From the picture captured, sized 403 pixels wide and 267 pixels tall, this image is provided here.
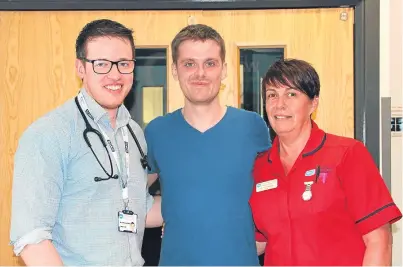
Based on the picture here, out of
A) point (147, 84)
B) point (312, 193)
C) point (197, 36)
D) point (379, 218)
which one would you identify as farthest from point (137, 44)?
point (379, 218)

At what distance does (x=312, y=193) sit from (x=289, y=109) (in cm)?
32

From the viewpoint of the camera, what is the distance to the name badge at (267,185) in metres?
1.97

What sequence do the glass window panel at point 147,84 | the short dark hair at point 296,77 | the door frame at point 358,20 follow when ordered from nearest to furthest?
the short dark hair at point 296,77, the door frame at point 358,20, the glass window panel at point 147,84

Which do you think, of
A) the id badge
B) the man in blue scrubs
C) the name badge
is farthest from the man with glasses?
the name badge

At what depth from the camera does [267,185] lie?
6.53 ft

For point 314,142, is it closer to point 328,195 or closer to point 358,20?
point 328,195

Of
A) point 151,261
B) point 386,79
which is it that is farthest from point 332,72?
point 151,261

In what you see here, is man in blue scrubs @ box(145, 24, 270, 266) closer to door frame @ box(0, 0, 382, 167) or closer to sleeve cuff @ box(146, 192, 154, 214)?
sleeve cuff @ box(146, 192, 154, 214)

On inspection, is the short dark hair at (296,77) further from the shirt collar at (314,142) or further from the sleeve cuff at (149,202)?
the sleeve cuff at (149,202)

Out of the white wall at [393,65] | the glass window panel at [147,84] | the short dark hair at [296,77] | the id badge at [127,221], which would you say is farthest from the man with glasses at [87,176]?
the white wall at [393,65]

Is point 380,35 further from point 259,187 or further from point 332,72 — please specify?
point 259,187

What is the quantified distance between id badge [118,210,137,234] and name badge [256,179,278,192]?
0.50 meters

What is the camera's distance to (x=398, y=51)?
259 centimetres

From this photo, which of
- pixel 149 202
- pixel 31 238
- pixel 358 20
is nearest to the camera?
pixel 31 238
